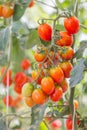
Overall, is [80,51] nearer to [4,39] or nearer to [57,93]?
[57,93]

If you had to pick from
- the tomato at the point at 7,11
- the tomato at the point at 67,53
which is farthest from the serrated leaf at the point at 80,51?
the tomato at the point at 7,11

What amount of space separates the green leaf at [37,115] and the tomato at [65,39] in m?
0.19

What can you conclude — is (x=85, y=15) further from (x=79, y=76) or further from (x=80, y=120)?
(x=79, y=76)

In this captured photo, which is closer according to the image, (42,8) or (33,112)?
(33,112)

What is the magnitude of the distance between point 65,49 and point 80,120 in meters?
0.29

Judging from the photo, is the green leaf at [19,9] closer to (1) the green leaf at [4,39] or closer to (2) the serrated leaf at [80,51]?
(1) the green leaf at [4,39]

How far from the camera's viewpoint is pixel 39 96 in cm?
103

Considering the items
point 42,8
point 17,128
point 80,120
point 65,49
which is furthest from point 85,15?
point 65,49

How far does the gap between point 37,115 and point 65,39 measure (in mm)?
227

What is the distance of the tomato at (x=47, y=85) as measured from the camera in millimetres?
1020

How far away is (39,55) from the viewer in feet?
3.47

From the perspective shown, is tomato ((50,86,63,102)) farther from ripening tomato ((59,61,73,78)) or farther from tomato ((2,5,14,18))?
tomato ((2,5,14,18))

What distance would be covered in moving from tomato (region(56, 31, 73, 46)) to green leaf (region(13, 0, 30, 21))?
0.61 feet

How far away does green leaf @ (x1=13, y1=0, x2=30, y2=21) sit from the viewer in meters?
1.20
